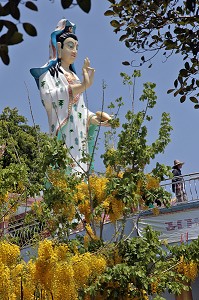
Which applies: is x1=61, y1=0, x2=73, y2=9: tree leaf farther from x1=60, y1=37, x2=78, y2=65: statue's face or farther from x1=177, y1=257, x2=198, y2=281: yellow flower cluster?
x1=60, y1=37, x2=78, y2=65: statue's face

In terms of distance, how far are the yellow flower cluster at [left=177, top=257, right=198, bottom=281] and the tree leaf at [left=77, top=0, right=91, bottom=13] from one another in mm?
5441

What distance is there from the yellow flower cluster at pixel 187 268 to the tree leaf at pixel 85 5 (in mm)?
5441

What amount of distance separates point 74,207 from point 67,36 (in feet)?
25.6

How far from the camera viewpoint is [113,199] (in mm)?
6848

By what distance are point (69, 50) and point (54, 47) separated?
1.10 feet

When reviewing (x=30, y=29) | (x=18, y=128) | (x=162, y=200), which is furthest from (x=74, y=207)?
(x=18, y=128)

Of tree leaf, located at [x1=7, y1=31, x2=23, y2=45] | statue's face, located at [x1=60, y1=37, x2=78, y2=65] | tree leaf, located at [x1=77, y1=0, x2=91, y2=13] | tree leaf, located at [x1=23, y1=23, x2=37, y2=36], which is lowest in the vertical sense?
tree leaf, located at [x1=7, y1=31, x2=23, y2=45]

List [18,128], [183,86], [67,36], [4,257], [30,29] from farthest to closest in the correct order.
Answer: [18,128] → [67,36] → [4,257] → [183,86] → [30,29]

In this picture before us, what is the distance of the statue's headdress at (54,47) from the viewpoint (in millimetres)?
13852

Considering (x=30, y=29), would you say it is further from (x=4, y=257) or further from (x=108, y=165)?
(x=108, y=165)

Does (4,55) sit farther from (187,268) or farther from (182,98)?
(187,268)

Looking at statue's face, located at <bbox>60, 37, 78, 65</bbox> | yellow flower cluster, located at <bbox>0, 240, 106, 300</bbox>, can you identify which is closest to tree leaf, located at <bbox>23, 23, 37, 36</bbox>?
yellow flower cluster, located at <bbox>0, 240, 106, 300</bbox>

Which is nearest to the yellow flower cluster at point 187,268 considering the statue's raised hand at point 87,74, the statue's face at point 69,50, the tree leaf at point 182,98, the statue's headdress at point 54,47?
the tree leaf at point 182,98

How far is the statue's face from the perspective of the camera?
14125 mm
